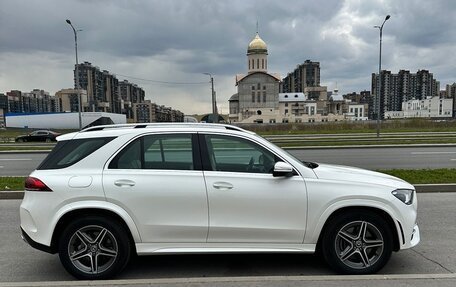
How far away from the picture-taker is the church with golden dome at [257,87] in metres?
109

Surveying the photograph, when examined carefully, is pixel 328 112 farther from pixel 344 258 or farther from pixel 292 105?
pixel 344 258

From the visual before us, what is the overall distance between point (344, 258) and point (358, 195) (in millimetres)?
704

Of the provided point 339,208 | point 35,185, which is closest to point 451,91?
point 339,208

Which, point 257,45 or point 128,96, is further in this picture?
point 128,96

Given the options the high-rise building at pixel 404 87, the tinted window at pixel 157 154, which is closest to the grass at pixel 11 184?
the tinted window at pixel 157 154

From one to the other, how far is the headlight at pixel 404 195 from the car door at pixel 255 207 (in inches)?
39.9

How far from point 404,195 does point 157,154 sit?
107 inches

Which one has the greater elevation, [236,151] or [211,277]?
[236,151]

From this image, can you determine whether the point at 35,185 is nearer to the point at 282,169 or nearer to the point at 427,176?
the point at 282,169

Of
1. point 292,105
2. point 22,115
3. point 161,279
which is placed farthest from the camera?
point 292,105

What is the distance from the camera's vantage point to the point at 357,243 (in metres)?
3.75

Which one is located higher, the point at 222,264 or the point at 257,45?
the point at 257,45

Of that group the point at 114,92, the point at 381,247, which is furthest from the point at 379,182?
the point at 114,92

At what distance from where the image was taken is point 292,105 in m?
120
